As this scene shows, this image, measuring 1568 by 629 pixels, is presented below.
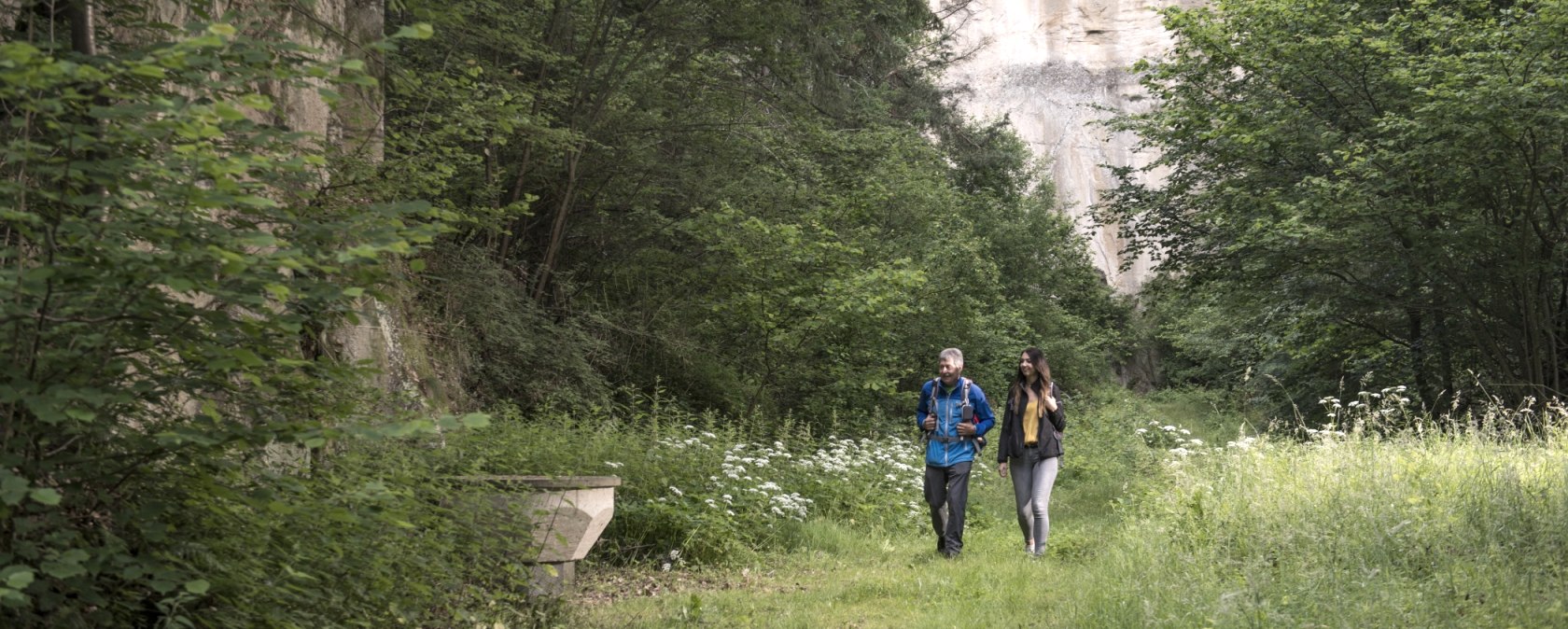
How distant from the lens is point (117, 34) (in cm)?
513

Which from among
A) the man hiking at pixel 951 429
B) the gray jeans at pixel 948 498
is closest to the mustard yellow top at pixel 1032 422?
the man hiking at pixel 951 429

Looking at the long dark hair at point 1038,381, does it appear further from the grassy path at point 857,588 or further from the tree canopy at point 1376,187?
the tree canopy at point 1376,187

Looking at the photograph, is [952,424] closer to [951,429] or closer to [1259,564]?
[951,429]

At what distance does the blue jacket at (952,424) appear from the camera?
9164mm

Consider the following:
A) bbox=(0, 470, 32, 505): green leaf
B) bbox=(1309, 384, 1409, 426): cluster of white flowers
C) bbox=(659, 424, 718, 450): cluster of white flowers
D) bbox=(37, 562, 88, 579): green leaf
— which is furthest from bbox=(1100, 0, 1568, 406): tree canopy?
bbox=(0, 470, 32, 505): green leaf

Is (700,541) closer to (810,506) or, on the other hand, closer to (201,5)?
(810,506)

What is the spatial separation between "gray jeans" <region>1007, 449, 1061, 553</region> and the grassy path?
23 cm

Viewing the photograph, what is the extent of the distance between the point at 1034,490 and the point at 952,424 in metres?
0.87

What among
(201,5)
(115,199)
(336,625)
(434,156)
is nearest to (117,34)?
(201,5)

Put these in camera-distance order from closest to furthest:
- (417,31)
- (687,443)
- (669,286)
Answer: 1. (417,31)
2. (687,443)
3. (669,286)

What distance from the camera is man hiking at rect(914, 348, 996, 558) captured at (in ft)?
30.0

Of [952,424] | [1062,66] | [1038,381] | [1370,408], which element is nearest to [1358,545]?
[1038,381]

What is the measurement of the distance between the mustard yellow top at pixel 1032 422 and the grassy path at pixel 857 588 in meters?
0.92

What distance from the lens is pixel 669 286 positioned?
1764 centimetres
